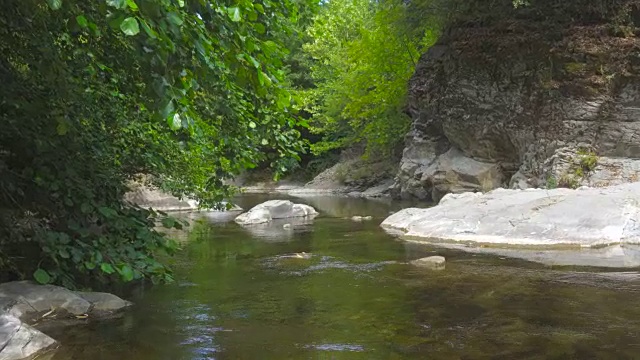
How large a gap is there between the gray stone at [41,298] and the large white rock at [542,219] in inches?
308

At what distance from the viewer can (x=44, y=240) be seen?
18.0ft

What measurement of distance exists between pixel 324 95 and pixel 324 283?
90.9 feet

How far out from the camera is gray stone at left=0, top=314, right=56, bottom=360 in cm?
474

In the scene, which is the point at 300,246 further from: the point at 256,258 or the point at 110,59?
the point at 110,59

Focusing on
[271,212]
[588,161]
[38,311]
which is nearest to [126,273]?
[38,311]

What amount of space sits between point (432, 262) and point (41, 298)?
5.77 m

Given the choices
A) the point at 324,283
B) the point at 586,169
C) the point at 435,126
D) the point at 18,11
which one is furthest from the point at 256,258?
the point at 435,126

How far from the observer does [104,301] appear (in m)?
6.53

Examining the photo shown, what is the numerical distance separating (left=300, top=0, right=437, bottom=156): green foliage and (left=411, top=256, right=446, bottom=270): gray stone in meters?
15.1

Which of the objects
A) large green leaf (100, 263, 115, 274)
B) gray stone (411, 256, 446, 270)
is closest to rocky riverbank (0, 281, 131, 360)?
large green leaf (100, 263, 115, 274)

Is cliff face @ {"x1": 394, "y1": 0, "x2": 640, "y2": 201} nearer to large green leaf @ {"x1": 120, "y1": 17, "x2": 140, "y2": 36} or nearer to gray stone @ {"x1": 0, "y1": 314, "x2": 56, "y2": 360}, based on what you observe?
gray stone @ {"x1": 0, "y1": 314, "x2": 56, "y2": 360}

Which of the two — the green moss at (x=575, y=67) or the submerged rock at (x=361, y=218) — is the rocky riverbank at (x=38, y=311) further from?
the green moss at (x=575, y=67)

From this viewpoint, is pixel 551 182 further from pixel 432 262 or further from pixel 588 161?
pixel 432 262

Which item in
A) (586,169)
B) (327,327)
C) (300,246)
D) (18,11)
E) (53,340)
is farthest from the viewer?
(586,169)
